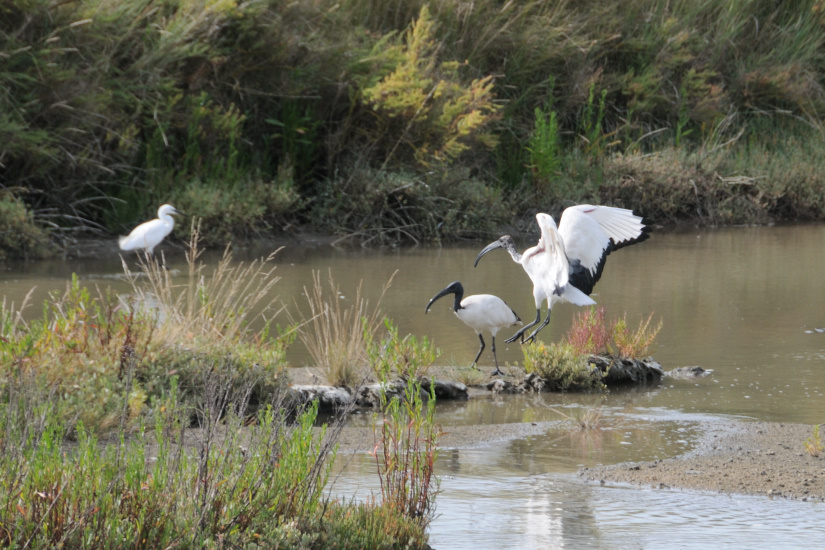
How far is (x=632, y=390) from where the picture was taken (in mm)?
8586

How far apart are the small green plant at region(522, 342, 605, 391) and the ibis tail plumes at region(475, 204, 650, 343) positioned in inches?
21.1

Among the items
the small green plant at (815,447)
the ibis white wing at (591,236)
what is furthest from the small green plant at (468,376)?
the small green plant at (815,447)

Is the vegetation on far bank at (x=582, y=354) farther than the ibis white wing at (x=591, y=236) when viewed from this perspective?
No

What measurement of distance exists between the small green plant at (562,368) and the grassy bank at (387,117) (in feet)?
27.7

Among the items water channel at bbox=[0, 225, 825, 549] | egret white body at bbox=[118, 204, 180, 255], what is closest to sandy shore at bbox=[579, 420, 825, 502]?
water channel at bbox=[0, 225, 825, 549]

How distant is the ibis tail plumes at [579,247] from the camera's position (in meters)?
9.21

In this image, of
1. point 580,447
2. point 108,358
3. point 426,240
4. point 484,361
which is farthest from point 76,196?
point 580,447

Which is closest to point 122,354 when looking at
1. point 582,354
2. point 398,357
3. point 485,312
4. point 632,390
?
point 398,357

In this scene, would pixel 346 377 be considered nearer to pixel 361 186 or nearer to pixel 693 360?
pixel 693 360

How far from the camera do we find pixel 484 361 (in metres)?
9.69

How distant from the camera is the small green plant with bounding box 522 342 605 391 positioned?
27.8 ft

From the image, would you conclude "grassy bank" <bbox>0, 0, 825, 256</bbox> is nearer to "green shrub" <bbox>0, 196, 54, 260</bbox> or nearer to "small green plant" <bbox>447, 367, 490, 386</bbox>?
"green shrub" <bbox>0, 196, 54, 260</bbox>

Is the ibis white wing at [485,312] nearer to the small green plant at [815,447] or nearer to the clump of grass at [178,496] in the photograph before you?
the small green plant at [815,447]

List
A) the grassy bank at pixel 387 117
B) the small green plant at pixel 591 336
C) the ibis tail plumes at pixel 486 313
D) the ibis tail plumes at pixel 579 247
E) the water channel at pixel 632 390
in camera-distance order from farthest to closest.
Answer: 1. the grassy bank at pixel 387 117
2. the ibis tail plumes at pixel 579 247
3. the ibis tail plumes at pixel 486 313
4. the small green plant at pixel 591 336
5. the water channel at pixel 632 390
